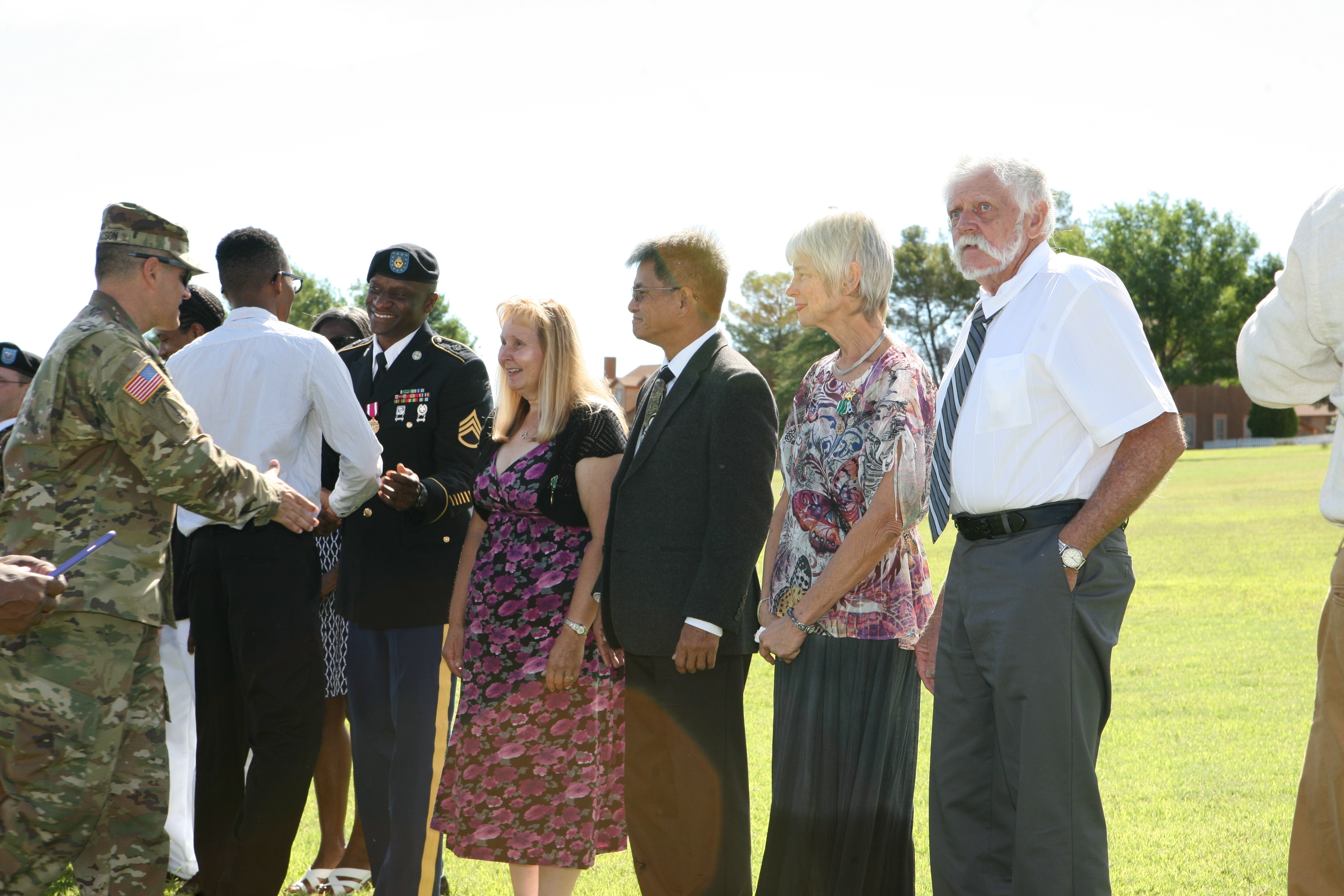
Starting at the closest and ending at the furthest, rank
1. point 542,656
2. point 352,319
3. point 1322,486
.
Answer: point 1322,486 → point 542,656 → point 352,319

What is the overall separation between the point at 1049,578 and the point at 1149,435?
0.49 meters

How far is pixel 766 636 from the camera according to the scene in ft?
12.5

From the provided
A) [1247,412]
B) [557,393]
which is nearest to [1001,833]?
[557,393]

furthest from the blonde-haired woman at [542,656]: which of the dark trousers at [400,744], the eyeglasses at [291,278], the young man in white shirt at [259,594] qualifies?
the eyeglasses at [291,278]

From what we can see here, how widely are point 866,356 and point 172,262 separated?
7.75 ft

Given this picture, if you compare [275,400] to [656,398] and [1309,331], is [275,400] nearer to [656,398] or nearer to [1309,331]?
[656,398]

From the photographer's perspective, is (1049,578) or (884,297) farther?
(884,297)

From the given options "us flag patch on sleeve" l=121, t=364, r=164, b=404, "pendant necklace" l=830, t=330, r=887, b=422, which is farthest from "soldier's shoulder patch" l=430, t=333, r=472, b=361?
"pendant necklace" l=830, t=330, r=887, b=422

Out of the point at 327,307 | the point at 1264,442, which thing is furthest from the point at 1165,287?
the point at 327,307

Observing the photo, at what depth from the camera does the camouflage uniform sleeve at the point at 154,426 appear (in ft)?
11.0

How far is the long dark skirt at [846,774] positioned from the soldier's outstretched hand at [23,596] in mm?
2205

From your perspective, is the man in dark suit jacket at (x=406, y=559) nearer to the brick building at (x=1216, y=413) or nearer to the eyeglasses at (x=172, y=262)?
the eyeglasses at (x=172, y=262)

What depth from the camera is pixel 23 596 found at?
3125mm

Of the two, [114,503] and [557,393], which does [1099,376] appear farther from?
[114,503]
